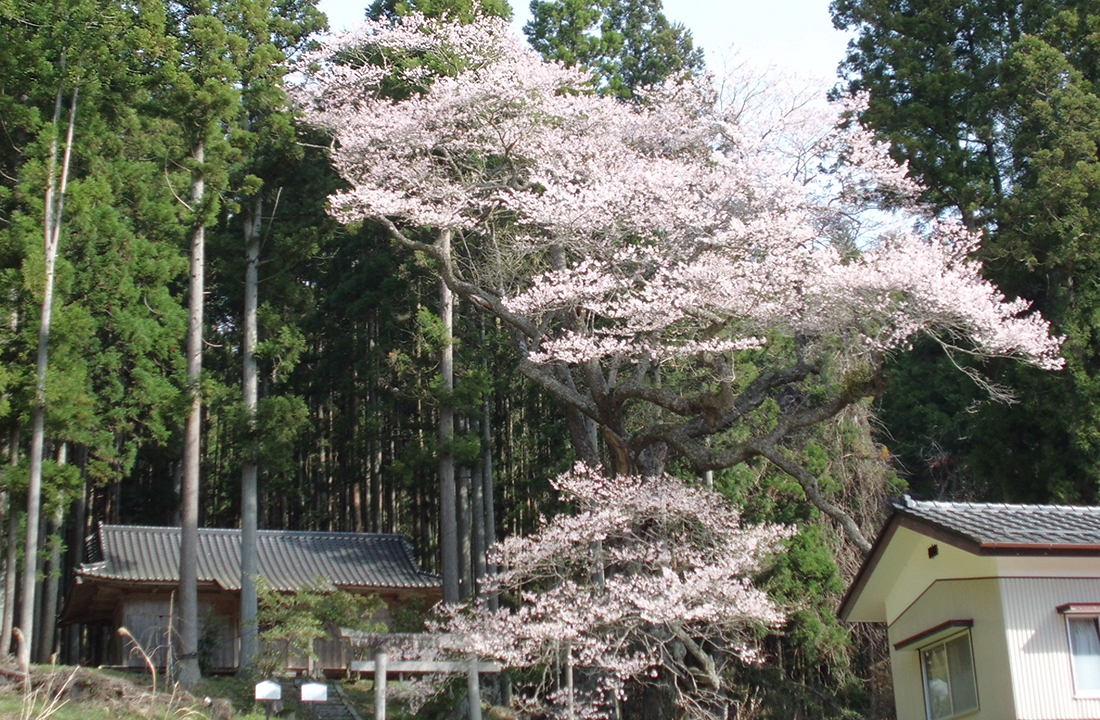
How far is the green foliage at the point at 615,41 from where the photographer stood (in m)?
17.4

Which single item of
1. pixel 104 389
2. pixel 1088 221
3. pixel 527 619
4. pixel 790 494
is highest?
pixel 1088 221

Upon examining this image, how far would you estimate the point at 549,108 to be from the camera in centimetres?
1327

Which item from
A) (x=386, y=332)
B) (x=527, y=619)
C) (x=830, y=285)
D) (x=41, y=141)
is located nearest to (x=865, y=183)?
(x=830, y=285)

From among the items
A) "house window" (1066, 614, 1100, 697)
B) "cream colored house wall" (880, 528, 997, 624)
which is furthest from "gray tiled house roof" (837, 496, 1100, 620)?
"house window" (1066, 614, 1100, 697)

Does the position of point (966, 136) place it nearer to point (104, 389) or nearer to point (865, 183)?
point (865, 183)

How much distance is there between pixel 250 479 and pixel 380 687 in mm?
6613

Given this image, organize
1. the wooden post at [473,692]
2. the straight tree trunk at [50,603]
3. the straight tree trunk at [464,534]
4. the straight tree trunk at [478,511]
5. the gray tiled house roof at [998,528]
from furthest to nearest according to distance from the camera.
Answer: the straight tree trunk at [478,511]
the straight tree trunk at [464,534]
the straight tree trunk at [50,603]
the wooden post at [473,692]
the gray tiled house roof at [998,528]

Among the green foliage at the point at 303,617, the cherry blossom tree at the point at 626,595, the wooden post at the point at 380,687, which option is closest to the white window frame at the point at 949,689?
the cherry blossom tree at the point at 626,595

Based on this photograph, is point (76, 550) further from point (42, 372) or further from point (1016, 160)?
point (1016, 160)

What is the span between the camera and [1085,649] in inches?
268

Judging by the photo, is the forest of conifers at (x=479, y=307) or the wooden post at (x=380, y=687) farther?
the forest of conifers at (x=479, y=307)

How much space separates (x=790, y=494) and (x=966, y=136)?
5.48m

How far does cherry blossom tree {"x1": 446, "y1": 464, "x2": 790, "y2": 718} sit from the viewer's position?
32.7ft

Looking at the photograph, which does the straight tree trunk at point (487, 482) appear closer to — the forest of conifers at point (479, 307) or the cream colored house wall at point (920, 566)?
the forest of conifers at point (479, 307)
